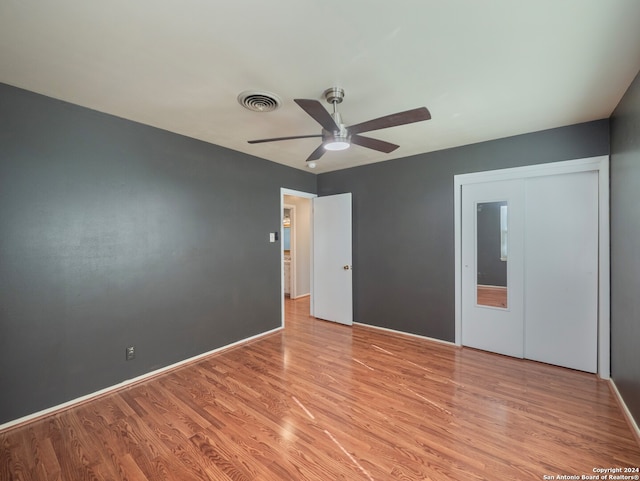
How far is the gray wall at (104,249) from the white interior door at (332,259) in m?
1.42

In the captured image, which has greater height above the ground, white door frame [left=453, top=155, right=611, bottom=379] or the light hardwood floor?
white door frame [left=453, top=155, right=611, bottom=379]

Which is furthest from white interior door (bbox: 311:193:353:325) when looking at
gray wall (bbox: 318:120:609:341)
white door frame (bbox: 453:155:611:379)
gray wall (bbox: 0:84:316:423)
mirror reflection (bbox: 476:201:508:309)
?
white door frame (bbox: 453:155:611:379)

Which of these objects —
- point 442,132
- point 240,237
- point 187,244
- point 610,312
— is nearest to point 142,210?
point 187,244

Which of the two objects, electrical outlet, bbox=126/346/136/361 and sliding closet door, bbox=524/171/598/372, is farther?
sliding closet door, bbox=524/171/598/372

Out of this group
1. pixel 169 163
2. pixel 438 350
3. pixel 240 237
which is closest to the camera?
pixel 169 163

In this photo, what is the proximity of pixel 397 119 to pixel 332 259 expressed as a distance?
116 inches

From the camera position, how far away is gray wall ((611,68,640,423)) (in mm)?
1961

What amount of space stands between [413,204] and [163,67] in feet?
10.3

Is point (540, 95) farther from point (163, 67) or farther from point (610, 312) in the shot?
point (163, 67)

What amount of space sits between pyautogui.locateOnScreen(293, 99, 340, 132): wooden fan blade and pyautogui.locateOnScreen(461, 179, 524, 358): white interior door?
2290 mm

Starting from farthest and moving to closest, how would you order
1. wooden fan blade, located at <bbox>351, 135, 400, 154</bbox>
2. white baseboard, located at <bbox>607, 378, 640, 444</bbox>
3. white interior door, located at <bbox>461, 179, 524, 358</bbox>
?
white interior door, located at <bbox>461, 179, 524, 358</bbox> → wooden fan blade, located at <bbox>351, 135, 400, 154</bbox> → white baseboard, located at <bbox>607, 378, 640, 444</bbox>

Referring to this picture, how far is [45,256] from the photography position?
2203mm

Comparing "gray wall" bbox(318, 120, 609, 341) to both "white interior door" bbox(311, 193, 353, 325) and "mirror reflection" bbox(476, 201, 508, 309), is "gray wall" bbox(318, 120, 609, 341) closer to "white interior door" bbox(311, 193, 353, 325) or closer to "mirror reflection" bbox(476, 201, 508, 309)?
"white interior door" bbox(311, 193, 353, 325)

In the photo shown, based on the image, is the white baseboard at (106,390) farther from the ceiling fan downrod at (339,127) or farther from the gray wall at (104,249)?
the ceiling fan downrod at (339,127)
